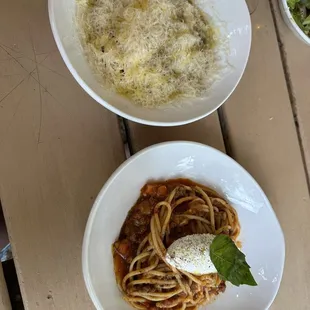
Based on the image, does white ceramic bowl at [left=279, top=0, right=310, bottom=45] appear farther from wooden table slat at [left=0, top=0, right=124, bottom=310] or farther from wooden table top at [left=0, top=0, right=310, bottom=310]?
wooden table slat at [left=0, top=0, right=124, bottom=310]

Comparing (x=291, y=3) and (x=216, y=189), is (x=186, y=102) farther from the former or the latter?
(x=291, y=3)

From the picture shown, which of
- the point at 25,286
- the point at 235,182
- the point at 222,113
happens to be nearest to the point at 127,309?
the point at 25,286

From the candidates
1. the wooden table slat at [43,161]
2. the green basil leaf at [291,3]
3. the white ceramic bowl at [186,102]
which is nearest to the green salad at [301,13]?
the green basil leaf at [291,3]

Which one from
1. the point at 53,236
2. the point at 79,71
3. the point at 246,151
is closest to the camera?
the point at 79,71

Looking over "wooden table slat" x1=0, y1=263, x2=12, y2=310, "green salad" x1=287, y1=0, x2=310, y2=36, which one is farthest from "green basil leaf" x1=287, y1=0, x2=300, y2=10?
"wooden table slat" x1=0, y1=263, x2=12, y2=310

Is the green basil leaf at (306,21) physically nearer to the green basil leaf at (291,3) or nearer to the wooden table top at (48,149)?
the green basil leaf at (291,3)

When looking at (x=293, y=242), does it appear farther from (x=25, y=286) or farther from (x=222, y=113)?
(x=25, y=286)
